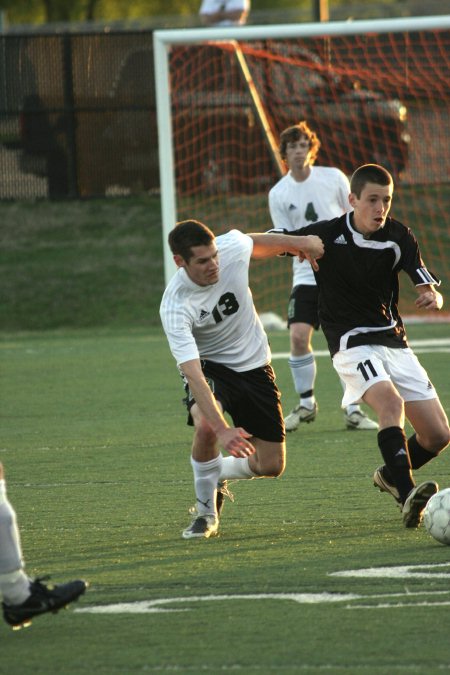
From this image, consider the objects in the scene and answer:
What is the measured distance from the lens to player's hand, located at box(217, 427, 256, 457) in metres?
4.96

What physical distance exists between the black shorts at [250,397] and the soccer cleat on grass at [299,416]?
108 inches

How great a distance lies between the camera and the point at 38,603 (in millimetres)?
4219

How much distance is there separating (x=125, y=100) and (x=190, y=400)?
13288 mm

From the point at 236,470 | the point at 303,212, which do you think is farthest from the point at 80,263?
the point at 236,470

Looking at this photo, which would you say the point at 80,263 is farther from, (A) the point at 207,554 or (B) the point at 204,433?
(A) the point at 207,554

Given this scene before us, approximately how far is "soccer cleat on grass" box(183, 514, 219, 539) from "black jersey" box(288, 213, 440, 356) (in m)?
1.01

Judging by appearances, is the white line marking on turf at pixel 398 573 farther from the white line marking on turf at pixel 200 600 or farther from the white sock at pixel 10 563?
the white sock at pixel 10 563

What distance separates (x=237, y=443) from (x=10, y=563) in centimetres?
113

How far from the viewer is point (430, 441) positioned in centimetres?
613

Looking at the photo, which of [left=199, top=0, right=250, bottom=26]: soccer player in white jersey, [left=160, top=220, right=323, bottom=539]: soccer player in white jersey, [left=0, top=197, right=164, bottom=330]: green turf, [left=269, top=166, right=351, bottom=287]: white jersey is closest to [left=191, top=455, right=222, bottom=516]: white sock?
[left=160, top=220, right=323, bottom=539]: soccer player in white jersey

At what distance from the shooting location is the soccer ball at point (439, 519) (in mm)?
5297

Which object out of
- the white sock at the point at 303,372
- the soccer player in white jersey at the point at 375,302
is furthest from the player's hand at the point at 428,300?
the white sock at the point at 303,372

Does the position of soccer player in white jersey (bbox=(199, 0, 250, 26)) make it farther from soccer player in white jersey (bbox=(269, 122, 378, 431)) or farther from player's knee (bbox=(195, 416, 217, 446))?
player's knee (bbox=(195, 416, 217, 446))

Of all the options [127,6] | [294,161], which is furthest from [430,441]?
[127,6]
